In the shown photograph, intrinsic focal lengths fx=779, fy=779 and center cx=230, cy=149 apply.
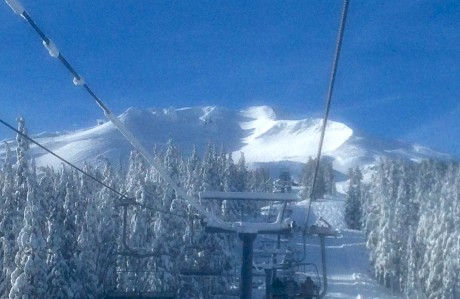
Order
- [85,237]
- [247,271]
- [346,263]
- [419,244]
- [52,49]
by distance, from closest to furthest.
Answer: [52,49] < [247,271] < [85,237] < [419,244] < [346,263]

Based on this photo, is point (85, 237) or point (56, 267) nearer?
point (56, 267)

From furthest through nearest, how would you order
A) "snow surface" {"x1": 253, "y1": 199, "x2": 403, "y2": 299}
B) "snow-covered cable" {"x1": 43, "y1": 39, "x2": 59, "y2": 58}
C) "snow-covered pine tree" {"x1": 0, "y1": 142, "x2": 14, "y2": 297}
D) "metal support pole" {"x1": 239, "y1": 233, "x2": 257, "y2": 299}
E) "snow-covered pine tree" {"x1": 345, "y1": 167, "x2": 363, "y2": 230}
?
"snow-covered pine tree" {"x1": 345, "y1": 167, "x2": 363, "y2": 230} < "snow surface" {"x1": 253, "y1": 199, "x2": 403, "y2": 299} < "snow-covered pine tree" {"x1": 0, "y1": 142, "x2": 14, "y2": 297} < "metal support pole" {"x1": 239, "y1": 233, "x2": 257, "y2": 299} < "snow-covered cable" {"x1": 43, "y1": 39, "x2": 59, "y2": 58}

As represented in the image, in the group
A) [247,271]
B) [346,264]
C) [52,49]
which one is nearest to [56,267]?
[247,271]

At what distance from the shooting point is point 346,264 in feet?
308

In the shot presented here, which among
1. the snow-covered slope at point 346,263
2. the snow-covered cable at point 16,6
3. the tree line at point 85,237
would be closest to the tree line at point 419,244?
the snow-covered slope at point 346,263

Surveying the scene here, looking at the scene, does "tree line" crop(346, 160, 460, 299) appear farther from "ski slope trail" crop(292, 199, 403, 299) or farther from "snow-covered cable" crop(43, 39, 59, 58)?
"snow-covered cable" crop(43, 39, 59, 58)

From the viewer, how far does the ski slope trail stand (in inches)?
2995

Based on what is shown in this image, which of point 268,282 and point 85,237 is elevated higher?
point 85,237

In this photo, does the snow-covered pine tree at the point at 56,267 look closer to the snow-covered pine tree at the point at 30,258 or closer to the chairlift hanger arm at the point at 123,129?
the snow-covered pine tree at the point at 30,258

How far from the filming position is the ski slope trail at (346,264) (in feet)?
250

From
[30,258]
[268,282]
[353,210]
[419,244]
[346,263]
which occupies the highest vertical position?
[353,210]

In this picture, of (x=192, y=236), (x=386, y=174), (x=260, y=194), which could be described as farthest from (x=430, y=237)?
(x=386, y=174)

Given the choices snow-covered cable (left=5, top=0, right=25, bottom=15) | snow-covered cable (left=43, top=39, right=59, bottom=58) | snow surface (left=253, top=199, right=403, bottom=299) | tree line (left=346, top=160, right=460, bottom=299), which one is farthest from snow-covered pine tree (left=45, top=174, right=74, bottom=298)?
snow-covered cable (left=5, top=0, right=25, bottom=15)

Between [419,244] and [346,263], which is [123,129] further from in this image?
[346,263]
